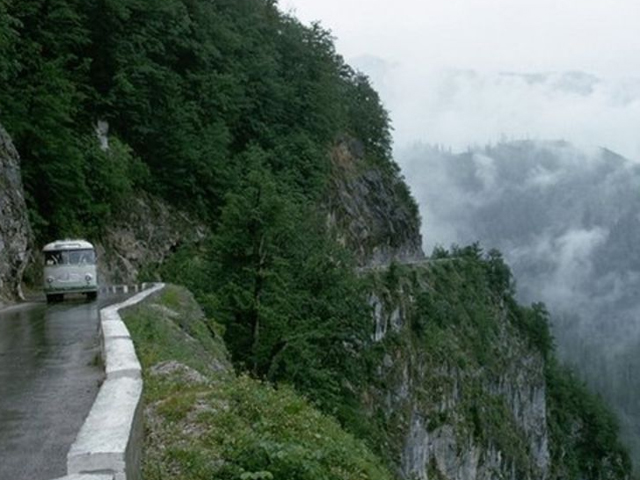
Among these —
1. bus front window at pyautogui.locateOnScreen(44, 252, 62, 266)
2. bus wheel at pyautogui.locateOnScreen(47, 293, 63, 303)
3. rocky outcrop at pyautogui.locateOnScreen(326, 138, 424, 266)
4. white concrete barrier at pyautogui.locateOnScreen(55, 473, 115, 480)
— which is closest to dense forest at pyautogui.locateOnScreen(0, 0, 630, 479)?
rocky outcrop at pyautogui.locateOnScreen(326, 138, 424, 266)

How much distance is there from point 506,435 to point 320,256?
37.8 meters

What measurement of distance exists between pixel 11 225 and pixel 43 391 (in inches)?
950

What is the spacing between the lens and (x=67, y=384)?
1207cm

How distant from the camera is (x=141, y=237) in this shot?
154ft

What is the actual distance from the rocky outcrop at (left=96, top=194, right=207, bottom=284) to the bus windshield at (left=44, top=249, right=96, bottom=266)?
8.79 m

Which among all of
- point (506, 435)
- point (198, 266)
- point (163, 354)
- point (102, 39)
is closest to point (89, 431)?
point (163, 354)

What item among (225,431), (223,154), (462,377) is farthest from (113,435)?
(462,377)

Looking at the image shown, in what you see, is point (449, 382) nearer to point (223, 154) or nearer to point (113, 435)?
point (223, 154)

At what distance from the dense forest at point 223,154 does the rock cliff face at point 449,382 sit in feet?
2.16

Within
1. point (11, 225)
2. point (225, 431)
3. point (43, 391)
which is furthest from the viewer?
point (11, 225)

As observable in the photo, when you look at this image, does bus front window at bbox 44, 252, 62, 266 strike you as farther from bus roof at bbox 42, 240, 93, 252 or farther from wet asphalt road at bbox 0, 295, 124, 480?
wet asphalt road at bbox 0, 295, 124, 480

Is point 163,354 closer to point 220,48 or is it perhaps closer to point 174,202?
point 174,202

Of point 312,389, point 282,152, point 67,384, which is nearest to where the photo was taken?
point 67,384

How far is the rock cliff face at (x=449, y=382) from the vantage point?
→ 172 ft
